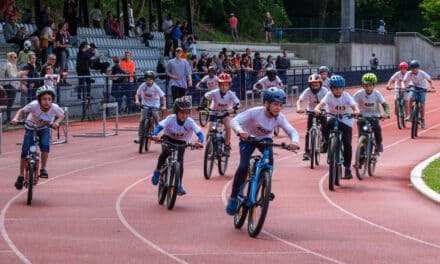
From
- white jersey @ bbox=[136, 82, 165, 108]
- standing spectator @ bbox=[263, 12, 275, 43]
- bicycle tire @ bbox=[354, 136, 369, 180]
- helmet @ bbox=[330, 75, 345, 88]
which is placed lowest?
bicycle tire @ bbox=[354, 136, 369, 180]

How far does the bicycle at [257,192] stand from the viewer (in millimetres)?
13087

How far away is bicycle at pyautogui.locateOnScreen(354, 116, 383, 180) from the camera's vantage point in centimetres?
1969

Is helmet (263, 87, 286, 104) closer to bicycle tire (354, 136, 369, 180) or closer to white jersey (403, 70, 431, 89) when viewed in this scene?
bicycle tire (354, 136, 369, 180)

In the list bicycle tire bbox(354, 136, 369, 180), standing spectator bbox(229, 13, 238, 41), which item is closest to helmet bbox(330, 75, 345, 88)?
bicycle tire bbox(354, 136, 369, 180)

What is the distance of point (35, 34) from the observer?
3378 cm

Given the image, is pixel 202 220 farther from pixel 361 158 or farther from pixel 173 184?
pixel 361 158

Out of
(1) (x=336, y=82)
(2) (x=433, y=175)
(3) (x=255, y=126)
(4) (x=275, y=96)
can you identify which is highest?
(4) (x=275, y=96)

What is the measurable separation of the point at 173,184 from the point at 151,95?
31.8ft

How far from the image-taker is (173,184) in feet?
51.4

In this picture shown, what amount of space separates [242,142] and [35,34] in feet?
68.2

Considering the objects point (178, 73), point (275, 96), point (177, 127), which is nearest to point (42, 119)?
point (177, 127)

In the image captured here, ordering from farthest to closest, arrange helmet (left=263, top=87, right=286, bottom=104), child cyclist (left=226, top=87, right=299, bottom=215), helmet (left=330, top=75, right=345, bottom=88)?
helmet (left=330, top=75, right=345, bottom=88) → child cyclist (left=226, top=87, right=299, bottom=215) → helmet (left=263, top=87, right=286, bottom=104)

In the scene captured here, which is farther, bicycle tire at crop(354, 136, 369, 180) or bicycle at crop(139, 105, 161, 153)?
bicycle at crop(139, 105, 161, 153)

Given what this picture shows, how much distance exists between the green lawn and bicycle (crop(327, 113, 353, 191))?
56.3 inches
